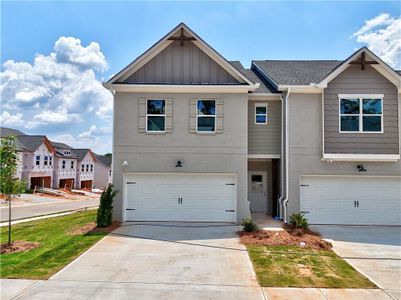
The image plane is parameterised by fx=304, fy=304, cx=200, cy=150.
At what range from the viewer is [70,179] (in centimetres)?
4703

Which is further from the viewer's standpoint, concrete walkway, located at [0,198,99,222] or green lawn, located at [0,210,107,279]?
concrete walkway, located at [0,198,99,222]

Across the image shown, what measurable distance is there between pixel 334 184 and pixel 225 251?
661cm

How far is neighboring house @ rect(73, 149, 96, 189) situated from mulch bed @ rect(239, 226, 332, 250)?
43.7 metres

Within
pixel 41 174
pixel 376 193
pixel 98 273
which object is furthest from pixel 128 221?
pixel 41 174

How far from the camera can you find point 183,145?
13.1 meters

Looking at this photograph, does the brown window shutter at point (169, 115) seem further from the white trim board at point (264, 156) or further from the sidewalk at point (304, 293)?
the sidewalk at point (304, 293)

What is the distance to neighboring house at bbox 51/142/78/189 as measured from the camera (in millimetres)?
43094

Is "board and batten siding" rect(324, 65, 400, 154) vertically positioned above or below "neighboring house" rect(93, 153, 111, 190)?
above

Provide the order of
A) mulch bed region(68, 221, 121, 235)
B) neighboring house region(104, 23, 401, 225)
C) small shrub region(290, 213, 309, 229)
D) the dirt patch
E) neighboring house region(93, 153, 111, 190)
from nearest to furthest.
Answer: the dirt patch < mulch bed region(68, 221, 121, 235) < small shrub region(290, 213, 309, 229) < neighboring house region(104, 23, 401, 225) < neighboring house region(93, 153, 111, 190)

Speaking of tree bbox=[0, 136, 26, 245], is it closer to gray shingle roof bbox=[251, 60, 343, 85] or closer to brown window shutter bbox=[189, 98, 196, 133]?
brown window shutter bbox=[189, 98, 196, 133]

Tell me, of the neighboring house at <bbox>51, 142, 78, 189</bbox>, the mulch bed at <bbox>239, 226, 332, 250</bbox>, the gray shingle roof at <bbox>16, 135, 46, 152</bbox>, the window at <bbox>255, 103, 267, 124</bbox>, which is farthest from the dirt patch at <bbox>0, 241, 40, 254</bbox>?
the neighboring house at <bbox>51, 142, 78, 189</bbox>

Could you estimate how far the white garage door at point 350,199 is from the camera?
42.3 feet

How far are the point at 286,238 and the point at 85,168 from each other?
46.9 m

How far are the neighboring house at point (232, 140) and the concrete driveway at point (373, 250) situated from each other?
103 centimetres
